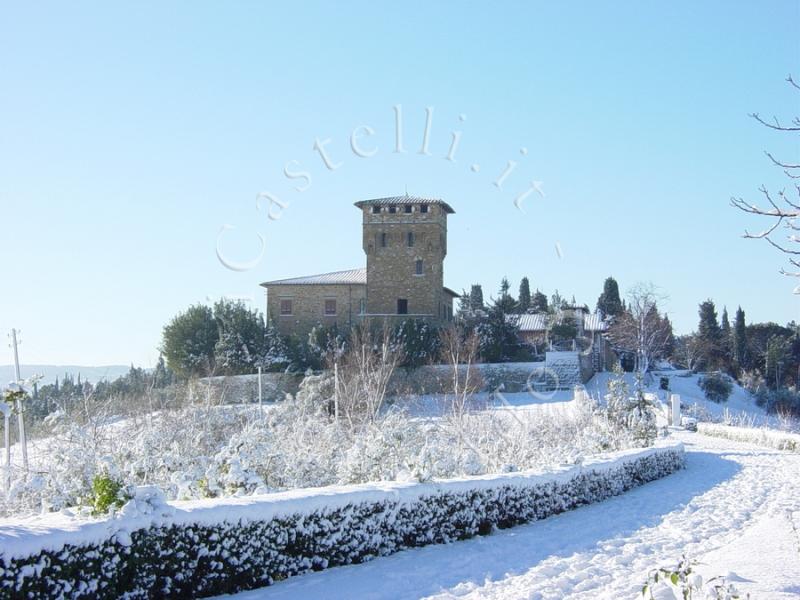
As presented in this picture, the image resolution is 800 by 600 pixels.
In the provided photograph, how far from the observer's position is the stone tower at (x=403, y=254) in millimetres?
34906

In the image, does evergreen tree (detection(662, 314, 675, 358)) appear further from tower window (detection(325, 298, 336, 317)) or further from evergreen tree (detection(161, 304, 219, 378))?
evergreen tree (detection(161, 304, 219, 378))

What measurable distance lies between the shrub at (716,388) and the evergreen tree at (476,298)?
10.6 m

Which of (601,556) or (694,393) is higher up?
(601,556)

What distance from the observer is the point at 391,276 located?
3503 cm

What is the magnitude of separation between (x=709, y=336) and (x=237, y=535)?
149 feet

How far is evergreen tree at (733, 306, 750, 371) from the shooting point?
45406 mm

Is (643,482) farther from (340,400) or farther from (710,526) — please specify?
(340,400)

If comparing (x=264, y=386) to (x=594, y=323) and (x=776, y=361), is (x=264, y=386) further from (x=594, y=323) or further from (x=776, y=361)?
(x=776, y=361)

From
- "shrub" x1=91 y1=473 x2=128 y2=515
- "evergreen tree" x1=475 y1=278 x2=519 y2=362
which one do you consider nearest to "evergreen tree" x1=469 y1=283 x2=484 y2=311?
"evergreen tree" x1=475 y1=278 x2=519 y2=362

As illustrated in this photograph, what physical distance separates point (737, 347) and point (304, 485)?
4210 cm

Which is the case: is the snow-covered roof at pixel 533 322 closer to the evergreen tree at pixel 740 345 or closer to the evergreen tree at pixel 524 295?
the evergreen tree at pixel 524 295

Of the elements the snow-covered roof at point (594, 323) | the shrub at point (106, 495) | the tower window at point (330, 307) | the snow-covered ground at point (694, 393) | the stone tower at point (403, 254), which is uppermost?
the stone tower at point (403, 254)

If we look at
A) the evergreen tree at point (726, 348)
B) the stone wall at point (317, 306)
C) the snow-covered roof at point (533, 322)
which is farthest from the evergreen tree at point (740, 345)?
the stone wall at point (317, 306)

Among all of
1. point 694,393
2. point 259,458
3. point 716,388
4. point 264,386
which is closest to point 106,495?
point 259,458
